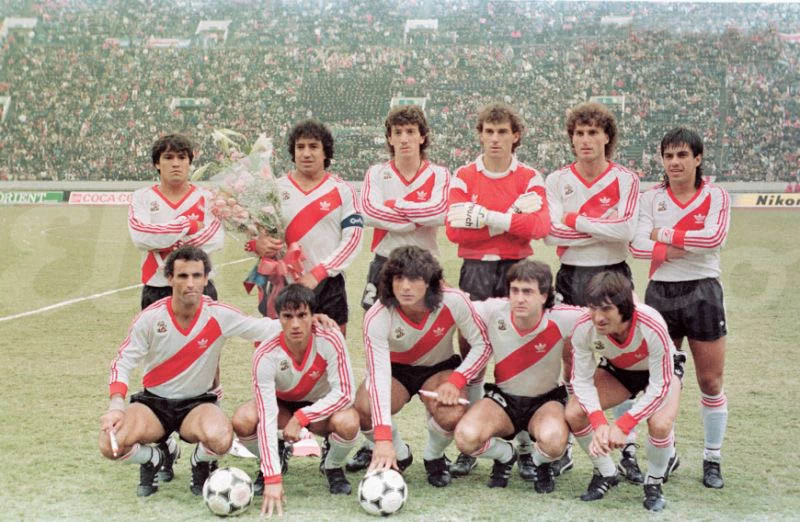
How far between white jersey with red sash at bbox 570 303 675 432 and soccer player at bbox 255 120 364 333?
1.30 metres

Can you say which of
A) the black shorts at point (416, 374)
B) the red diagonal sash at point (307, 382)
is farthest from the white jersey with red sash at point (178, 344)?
the black shorts at point (416, 374)

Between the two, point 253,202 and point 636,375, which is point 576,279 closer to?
point 636,375

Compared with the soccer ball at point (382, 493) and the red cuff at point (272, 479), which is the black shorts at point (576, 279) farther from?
the red cuff at point (272, 479)

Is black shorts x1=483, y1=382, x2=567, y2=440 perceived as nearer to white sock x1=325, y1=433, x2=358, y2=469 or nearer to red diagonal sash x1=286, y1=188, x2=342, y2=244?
white sock x1=325, y1=433, x2=358, y2=469

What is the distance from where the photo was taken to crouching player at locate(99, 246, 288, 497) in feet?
13.4

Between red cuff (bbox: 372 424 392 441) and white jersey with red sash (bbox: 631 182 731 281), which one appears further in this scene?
white jersey with red sash (bbox: 631 182 731 281)

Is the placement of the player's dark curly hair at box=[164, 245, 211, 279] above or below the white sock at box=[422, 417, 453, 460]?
above

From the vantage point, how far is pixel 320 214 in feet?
15.3

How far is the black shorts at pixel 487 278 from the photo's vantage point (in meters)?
4.51

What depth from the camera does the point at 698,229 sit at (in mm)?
4445

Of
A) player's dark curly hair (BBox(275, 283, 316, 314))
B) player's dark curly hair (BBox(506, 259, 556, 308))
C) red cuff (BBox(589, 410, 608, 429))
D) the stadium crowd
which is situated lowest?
red cuff (BBox(589, 410, 608, 429))

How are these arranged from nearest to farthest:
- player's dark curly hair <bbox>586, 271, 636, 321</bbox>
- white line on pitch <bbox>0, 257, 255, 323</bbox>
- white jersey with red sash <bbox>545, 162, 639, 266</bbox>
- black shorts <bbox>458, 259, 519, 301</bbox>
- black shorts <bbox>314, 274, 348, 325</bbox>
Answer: player's dark curly hair <bbox>586, 271, 636, 321</bbox>, white jersey with red sash <bbox>545, 162, 639, 266</bbox>, black shorts <bbox>458, 259, 519, 301</bbox>, black shorts <bbox>314, 274, 348, 325</bbox>, white line on pitch <bbox>0, 257, 255, 323</bbox>

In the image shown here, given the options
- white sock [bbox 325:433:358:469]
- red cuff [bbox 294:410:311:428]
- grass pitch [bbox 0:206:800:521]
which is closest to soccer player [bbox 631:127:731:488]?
grass pitch [bbox 0:206:800:521]

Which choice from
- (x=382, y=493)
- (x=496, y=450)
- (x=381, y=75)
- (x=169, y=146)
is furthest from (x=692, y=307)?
(x=381, y=75)
